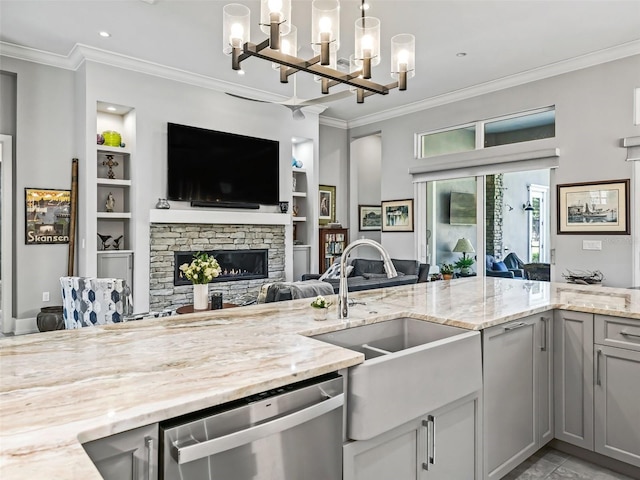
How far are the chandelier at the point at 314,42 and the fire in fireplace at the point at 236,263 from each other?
3.32 m

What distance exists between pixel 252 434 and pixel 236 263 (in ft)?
16.8

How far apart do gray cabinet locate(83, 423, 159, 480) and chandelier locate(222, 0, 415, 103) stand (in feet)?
6.38

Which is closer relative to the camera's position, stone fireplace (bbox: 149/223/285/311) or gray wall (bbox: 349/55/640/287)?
gray wall (bbox: 349/55/640/287)

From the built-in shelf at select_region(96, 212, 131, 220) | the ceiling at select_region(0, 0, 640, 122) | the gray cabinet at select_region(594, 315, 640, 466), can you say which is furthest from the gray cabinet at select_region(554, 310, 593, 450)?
the built-in shelf at select_region(96, 212, 131, 220)

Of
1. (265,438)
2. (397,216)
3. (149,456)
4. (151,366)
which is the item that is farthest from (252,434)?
(397,216)

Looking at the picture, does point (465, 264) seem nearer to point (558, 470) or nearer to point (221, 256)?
point (221, 256)

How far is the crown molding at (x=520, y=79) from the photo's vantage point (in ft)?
15.2

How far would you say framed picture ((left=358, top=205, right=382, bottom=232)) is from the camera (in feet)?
26.5

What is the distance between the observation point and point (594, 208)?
15.9 ft

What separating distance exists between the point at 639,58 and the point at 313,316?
190 inches

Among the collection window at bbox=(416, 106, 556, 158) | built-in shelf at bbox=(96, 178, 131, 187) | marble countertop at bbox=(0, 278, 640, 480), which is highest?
window at bbox=(416, 106, 556, 158)

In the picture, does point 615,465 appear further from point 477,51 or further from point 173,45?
point 173,45

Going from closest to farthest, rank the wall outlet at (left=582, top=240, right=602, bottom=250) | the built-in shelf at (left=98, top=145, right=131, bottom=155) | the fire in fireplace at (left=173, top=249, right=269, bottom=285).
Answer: the wall outlet at (left=582, top=240, right=602, bottom=250) < the built-in shelf at (left=98, top=145, right=131, bottom=155) < the fire in fireplace at (left=173, top=249, right=269, bottom=285)

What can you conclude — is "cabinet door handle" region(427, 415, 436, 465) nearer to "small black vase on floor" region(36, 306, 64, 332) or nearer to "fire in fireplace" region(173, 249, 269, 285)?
"small black vase on floor" region(36, 306, 64, 332)
